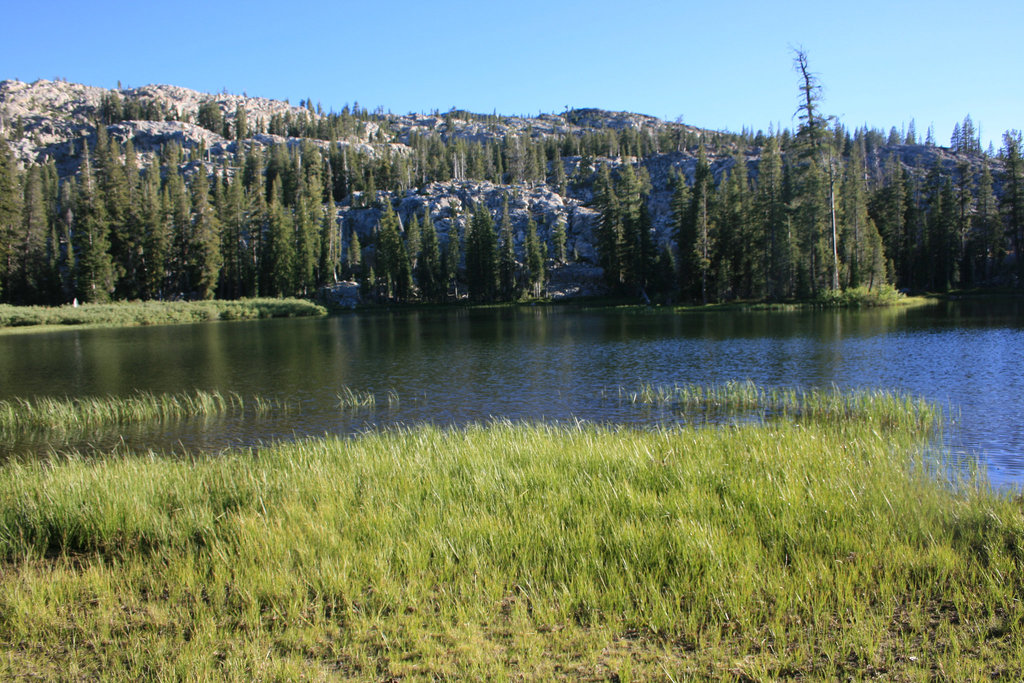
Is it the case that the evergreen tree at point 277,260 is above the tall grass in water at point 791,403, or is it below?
above

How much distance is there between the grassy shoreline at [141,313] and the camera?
63875mm

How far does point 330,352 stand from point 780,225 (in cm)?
5550

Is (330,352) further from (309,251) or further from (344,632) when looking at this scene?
(309,251)

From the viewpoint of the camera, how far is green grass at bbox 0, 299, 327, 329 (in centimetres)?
6432

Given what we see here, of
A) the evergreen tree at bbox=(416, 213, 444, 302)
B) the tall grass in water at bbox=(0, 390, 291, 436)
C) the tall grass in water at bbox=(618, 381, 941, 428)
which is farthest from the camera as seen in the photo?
the evergreen tree at bbox=(416, 213, 444, 302)

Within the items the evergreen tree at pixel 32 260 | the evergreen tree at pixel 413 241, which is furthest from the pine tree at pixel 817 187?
the evergreen tree at pixel 32 260

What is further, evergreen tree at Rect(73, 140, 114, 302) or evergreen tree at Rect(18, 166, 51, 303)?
evergreen tree at Rect(18, 166, 51, 303)

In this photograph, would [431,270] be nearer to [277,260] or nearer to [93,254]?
[277,260]

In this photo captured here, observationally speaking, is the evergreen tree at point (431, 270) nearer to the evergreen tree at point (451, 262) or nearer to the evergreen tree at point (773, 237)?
the evergreen tree at point (451, 262)

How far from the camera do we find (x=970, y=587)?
532 cm

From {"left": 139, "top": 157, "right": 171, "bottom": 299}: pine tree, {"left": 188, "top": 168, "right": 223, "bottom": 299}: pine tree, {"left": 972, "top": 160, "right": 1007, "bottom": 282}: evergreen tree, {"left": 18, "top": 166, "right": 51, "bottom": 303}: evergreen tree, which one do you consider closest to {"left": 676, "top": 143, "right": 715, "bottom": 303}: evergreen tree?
{"left": 972, "top": 160, "right": 1007, "bottom": 282}: evergreen tree

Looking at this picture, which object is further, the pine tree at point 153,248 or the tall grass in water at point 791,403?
the pine tree at point 153,248

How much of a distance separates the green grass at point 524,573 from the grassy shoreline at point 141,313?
69885mm

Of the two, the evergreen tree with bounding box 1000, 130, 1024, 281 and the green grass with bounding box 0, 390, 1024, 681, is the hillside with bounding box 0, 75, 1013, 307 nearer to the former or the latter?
the evergreen tree with bounding box 1000, 130, 1024, 281
